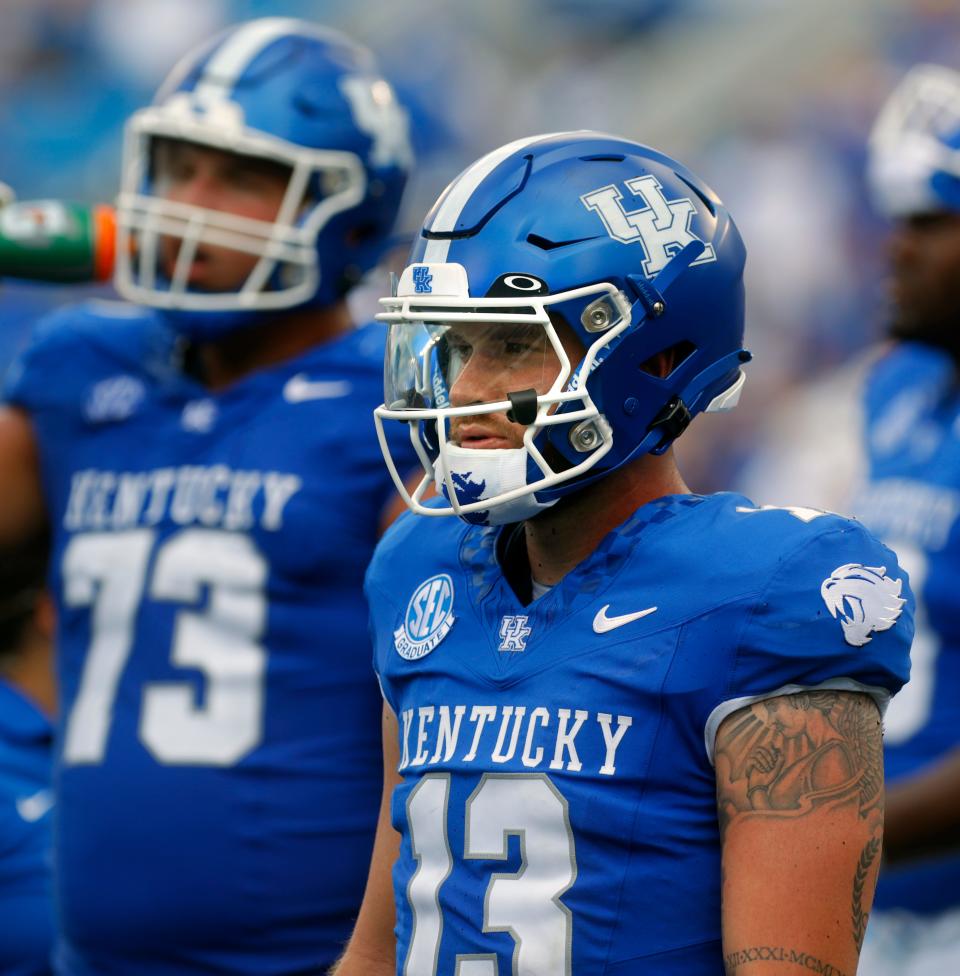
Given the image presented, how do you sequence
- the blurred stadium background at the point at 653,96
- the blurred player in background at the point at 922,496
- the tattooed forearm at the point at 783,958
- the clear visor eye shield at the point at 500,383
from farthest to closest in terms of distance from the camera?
Result: the blurred stadium background at the point at 653,96
the blurred player in background at the point at 922,496
the clear visor eye shield at the point at 500,383
the tattooed forearm at the point at 783,958

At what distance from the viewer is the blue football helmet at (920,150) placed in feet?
13.6

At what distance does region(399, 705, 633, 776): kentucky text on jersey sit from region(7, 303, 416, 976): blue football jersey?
809 mm

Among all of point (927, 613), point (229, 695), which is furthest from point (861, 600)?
point (927, 613)

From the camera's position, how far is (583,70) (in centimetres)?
907

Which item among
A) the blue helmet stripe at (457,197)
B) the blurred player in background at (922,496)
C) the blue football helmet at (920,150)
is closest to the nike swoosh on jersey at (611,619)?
the blue helmet stripe at (457,197)

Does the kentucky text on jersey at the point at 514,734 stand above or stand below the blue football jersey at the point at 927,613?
below

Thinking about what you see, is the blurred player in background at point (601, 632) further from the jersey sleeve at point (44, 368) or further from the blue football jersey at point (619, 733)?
the jersey sleeve at point (44, 368)

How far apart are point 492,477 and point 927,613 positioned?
80.3 inches

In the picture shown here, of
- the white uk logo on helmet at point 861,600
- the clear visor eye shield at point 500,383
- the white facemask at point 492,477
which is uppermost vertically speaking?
the clear visor eye shield at point 500,383

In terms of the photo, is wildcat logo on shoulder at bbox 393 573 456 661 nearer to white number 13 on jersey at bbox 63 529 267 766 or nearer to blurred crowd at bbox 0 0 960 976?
white number 13 on jersey at bbox 63 529 267 766

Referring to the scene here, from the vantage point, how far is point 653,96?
889 centimetres

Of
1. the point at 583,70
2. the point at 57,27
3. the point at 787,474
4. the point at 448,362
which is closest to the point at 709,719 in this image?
the point at 448,362

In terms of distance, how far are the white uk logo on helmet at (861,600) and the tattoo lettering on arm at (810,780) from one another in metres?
0.07

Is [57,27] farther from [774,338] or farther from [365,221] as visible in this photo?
[365,221]
